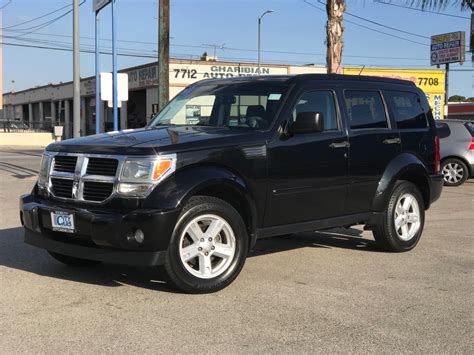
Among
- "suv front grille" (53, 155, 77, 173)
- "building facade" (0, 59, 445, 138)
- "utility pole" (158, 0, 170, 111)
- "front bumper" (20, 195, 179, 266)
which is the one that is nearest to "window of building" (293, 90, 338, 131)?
"front bumper" (20, 195, 179, 266)

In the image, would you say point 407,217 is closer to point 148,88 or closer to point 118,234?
point 118,234

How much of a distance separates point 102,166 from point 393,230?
140 inches

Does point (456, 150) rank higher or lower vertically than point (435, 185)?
higher

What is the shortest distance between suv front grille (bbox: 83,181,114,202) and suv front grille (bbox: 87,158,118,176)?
0.30 feet

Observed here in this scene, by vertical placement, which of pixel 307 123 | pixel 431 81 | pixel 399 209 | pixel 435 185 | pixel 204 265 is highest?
pixel 431 81

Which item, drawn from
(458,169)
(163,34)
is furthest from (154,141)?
(458,169)

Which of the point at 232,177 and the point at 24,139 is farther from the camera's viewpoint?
the point at 24,139

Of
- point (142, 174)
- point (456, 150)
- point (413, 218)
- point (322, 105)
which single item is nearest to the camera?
point (142, 174)

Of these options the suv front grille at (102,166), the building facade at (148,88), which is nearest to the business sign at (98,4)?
the building facade at (148,88)

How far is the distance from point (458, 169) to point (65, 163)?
448 inches

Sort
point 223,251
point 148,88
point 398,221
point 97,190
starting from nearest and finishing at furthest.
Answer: point 97,190 → point 223,251 → point 398,221 → point 148,88

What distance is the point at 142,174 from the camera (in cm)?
468

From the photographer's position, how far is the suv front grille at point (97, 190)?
4.78m

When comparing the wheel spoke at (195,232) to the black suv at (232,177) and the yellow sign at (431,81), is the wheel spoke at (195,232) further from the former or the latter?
the yellow sign at (431,81)
